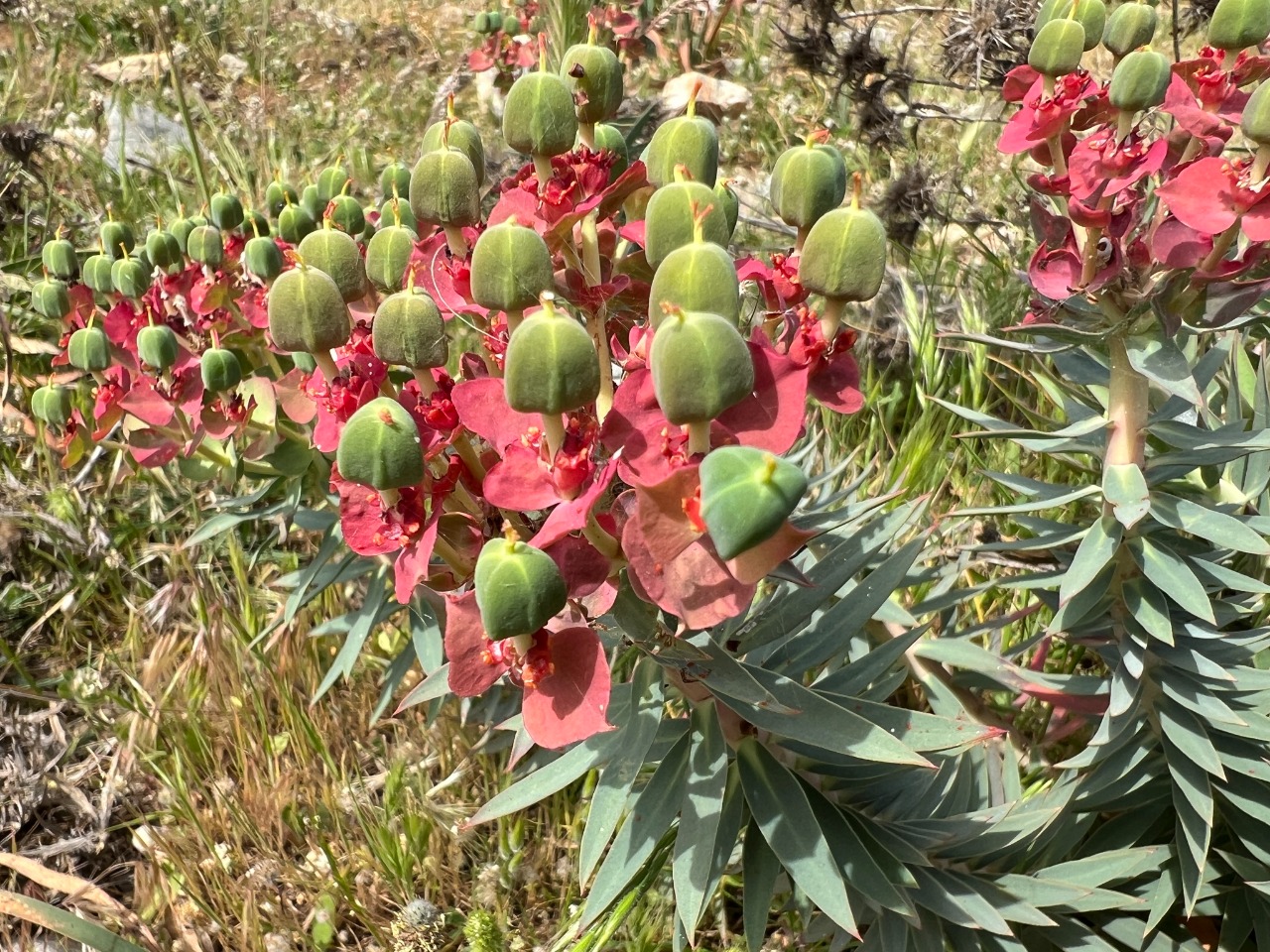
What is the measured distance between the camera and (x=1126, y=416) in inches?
59.2

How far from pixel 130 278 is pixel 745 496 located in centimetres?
153

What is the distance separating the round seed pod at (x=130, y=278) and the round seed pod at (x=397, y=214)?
1.47 feet

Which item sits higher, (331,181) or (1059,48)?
(1059,48)

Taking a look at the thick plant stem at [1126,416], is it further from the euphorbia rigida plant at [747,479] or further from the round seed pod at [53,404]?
the round seed pod at [53,404]

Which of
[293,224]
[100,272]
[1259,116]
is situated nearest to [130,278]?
[100,272]

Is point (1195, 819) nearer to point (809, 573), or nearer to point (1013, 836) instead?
point (1013, 836)

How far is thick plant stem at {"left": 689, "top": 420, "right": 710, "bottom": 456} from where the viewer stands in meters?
0.82

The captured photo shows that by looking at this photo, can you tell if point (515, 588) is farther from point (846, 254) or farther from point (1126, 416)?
point (1126, 416)

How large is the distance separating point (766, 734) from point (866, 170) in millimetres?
2882

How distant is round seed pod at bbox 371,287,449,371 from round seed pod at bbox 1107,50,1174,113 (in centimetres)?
93

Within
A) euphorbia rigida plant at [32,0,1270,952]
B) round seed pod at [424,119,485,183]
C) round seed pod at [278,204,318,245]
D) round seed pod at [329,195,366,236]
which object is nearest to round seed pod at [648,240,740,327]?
euphorbia rigida plant at [32,0,1270,952]

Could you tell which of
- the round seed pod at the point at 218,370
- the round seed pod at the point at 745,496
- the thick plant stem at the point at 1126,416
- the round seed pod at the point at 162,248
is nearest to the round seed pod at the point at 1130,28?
the thick plant stem at the point at 1126,416

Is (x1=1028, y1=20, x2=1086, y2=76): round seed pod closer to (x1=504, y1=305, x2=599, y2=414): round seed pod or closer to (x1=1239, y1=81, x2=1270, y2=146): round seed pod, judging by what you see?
(x1=1239, y1=81, x2=1270, y2=146): round seed pod

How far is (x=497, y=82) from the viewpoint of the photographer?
375cm
